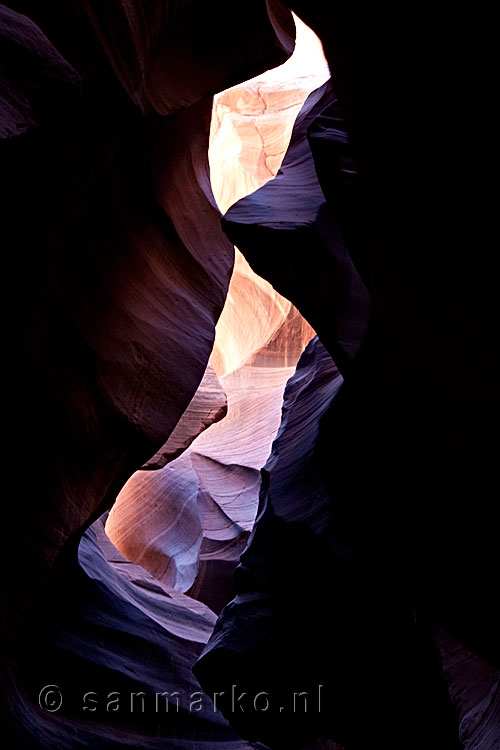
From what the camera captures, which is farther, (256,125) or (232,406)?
(256,125)

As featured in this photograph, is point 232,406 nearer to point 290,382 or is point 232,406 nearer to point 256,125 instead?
point 256,125

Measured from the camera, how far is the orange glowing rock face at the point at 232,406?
6.18 meters

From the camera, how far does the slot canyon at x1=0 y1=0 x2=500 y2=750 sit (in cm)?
183

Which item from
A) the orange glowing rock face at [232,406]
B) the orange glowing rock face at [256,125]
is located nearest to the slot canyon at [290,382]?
the orange glowing rock face at [232,406]

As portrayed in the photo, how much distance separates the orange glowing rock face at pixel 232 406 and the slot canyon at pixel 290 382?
182 cm

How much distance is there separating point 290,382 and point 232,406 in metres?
4.80

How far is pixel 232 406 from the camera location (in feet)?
28.4

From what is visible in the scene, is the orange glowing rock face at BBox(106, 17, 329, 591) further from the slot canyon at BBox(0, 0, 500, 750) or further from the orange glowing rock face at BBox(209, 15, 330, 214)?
the slot canyon at BBox(0, 0, 500, 750)

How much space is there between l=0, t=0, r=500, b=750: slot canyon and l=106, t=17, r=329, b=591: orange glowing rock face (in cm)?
182

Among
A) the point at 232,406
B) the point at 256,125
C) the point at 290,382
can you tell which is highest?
the point at 256,125

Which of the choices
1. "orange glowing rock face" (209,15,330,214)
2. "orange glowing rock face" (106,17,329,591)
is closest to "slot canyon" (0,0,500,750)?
"orange glowing rock face" (106,17,329,591)

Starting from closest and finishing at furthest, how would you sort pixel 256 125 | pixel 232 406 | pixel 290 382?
pixel 290 382
pixel 232 406
pixel 256 125

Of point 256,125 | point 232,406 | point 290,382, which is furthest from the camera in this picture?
point 256,125

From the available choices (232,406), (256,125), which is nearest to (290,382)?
(232,406)
